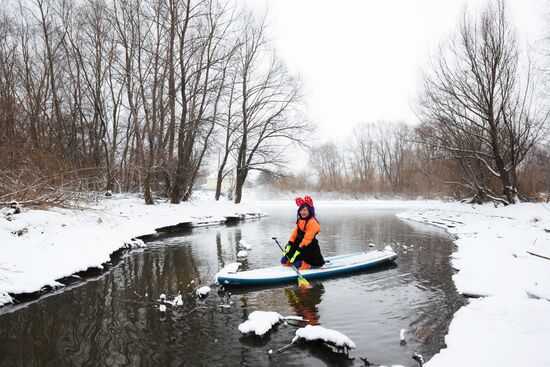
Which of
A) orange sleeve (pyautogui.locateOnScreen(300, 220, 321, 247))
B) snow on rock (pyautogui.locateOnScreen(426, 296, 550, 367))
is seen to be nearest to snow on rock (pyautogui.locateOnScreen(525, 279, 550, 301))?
snow on rock (pyautogui.locateOnScreen(426, 296, 550, 367))

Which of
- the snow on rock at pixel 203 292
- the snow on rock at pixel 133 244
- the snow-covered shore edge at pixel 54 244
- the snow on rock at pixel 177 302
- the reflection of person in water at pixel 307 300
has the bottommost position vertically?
the reflection of person in water at pixel 307 300

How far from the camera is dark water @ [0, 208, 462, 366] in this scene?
4.25 m

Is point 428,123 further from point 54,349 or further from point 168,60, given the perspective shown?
point 54,349

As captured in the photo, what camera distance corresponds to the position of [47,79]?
21203 millimetres

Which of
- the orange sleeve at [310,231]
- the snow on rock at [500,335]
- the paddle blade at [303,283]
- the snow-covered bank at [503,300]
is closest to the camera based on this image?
the snow on rock at [500,335]

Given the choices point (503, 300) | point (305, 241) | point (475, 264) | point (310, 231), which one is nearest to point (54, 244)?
point (305, 241)

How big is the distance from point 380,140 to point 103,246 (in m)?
55.0

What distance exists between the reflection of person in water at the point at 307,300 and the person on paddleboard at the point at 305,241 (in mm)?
669

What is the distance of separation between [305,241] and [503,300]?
378cm

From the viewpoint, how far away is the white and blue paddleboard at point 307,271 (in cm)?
701

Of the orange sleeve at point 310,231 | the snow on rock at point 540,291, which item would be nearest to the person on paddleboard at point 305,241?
the orange sleeve at point 310,231

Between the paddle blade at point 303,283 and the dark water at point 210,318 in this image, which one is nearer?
the dark water at point 210,318

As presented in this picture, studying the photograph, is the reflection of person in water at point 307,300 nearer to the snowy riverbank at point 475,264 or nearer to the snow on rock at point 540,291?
the snowy riverbank at point 475,264

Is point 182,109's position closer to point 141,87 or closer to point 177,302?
point 141,87
